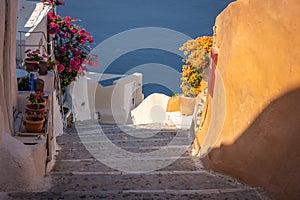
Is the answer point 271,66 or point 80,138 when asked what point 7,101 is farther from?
point 80,138

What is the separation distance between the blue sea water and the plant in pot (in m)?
4.19

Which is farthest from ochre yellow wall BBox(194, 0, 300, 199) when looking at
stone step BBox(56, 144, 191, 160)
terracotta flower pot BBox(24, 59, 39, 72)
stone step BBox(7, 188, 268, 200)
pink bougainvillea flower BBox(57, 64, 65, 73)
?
pink bougainvillea flower BBox(57, 64, 65, 73)

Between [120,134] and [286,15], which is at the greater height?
[286,15]

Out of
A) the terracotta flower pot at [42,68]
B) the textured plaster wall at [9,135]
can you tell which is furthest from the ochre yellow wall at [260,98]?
the terracotta flower pot at [42,68]

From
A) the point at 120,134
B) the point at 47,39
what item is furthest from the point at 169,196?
the point at 47,39

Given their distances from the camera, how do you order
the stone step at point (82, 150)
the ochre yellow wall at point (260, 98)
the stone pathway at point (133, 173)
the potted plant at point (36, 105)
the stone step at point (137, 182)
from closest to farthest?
the ochre yellow wall at point (260, 98) → the stone pathway at point (133, 173) → the stone step at point (137, 182) → the potted plant at point (36, 105) → the stone step at point (82, 150)

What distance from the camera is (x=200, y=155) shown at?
5.40 metres

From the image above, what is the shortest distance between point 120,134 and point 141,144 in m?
1.31

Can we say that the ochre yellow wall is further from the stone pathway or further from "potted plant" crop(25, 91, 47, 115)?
"potted plant" crop(25, 91, 47, 115)

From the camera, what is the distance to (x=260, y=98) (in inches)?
139

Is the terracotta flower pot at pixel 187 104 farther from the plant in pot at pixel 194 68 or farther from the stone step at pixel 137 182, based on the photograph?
the stone step at pixel 137 182

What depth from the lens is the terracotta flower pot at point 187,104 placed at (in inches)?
403

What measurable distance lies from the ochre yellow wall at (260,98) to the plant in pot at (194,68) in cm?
478

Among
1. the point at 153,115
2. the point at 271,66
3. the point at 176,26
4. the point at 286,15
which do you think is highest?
the point at 176,26
